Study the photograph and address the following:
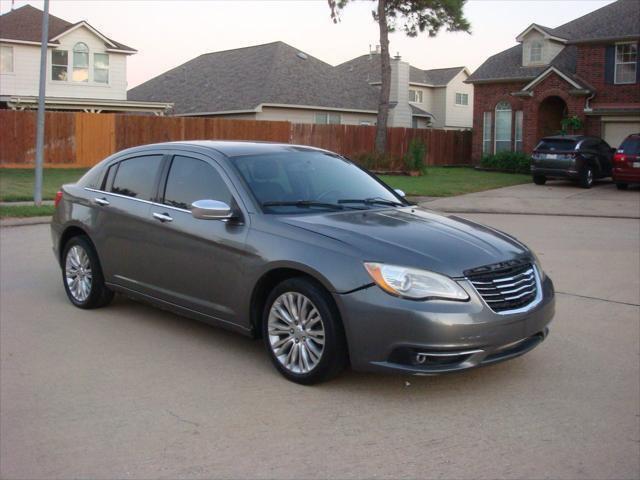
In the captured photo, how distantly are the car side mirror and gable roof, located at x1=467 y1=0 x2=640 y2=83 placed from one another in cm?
2763

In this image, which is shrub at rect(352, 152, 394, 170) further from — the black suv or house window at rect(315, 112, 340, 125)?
house window at rect(315, 112, 340, 125)

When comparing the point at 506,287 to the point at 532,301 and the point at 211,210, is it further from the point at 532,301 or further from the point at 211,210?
the point at 211,210

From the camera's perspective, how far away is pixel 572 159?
25.0 meters

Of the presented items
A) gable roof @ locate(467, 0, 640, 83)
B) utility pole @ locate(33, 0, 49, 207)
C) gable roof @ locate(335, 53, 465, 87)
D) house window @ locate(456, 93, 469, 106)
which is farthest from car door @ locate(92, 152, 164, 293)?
house window @ locate(456, 93, 469, 106)

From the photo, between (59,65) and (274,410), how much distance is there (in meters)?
35.4

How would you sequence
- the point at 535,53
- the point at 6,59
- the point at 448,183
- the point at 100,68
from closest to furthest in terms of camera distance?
the point at 448,183 < the point at 6,59 < the point at 535,53 < the point at 100,68

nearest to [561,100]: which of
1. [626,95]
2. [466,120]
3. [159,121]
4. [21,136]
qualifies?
[626,95]

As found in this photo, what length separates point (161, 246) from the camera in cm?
640

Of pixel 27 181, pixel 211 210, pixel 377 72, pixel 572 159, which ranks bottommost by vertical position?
pixel 211 210

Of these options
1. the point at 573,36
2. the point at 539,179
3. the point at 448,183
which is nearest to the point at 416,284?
the point at 448,183

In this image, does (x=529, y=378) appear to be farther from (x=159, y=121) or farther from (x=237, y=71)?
(x=237, y=71)

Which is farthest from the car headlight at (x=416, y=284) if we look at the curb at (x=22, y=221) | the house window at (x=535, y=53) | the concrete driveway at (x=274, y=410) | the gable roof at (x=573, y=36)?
the house window at (x=535, y=53)

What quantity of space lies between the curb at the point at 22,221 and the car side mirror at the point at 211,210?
9775 mm

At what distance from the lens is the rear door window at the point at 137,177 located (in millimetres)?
6746
